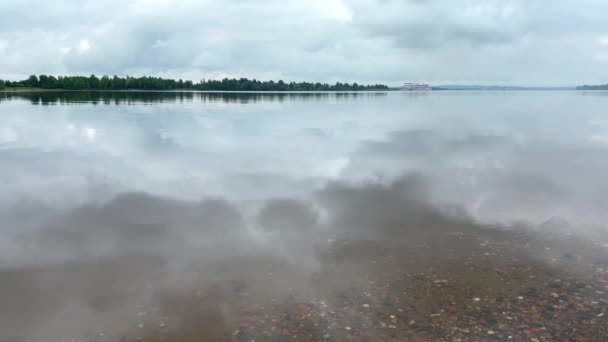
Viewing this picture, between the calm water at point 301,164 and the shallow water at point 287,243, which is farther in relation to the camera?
the calm water at point 301,164

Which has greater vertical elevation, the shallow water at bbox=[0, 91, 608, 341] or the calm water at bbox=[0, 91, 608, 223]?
the calm water at bbox=[0, 91, 608, 223]

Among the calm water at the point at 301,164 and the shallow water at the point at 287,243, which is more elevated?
the calm water at the point at 301,164

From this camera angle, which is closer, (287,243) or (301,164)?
(287,243)

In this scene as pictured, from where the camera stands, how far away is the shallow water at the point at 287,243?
816cm

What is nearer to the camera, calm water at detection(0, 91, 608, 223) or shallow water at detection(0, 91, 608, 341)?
shallow water at detection(0, 91, 608, 341)

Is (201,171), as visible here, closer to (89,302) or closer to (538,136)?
(89,302)

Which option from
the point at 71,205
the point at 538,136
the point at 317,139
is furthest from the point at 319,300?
the point at 538,136

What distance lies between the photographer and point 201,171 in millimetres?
20188

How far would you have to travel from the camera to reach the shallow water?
321 inches

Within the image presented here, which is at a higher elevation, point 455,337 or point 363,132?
point 363,132

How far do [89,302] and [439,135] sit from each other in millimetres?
30282

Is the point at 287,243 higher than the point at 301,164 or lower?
lower

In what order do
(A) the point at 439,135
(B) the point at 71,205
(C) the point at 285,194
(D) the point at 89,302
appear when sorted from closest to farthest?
(D) the point at 89,302 < (B) the point at 71,205 < (C) the point at 285,194 < (A) the point at 439,135

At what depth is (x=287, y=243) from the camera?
11648 millimetres
